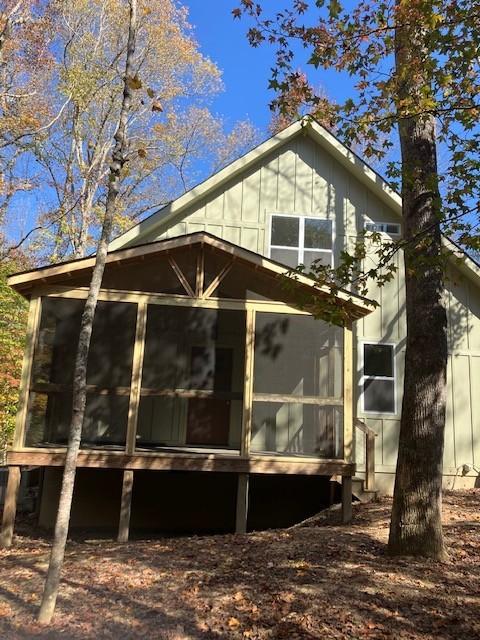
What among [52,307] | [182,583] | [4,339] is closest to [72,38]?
[4,339]

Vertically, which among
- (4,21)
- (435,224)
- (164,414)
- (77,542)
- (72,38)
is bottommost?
(77,542)

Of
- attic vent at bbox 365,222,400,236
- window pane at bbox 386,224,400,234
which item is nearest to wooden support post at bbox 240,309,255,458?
attic vent at bbox 365,222,400,236

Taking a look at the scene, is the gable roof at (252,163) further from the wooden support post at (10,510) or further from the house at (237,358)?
the wooden support post at (10,510)

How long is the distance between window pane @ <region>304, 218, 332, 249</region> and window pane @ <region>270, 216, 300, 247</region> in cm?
24

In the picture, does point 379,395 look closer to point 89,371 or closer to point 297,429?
point 297,429

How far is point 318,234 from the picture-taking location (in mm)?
11922

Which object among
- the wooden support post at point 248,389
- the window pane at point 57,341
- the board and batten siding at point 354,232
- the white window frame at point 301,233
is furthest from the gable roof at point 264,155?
the wooden support post at point 248,389

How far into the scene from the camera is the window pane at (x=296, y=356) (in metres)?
9.20

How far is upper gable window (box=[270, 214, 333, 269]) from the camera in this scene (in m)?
11.8

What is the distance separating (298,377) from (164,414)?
2.80 metres

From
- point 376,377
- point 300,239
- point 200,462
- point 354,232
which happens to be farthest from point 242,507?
point 354,232

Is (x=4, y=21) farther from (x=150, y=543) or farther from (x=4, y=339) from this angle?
(x=150, y=543)

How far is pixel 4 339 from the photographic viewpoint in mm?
15242

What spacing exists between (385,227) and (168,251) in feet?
18.0
